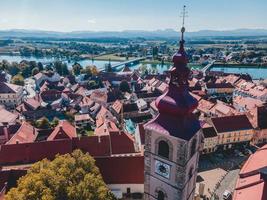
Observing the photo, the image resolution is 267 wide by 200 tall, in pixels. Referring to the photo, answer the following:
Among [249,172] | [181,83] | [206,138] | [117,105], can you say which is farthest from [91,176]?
[117,105]

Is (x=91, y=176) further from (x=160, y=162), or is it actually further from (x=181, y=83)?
(x=181, y=83)

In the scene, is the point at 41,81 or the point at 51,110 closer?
the point at 51,110

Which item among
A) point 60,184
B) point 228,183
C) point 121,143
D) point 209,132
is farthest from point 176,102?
point 209,132

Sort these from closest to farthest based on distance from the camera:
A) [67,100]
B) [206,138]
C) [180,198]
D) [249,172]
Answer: [180,198] < [249,172] < [206,138] < [67,100]

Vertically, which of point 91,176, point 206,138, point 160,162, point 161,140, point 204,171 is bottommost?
point 204,171

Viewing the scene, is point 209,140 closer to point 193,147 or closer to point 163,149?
point 193,147

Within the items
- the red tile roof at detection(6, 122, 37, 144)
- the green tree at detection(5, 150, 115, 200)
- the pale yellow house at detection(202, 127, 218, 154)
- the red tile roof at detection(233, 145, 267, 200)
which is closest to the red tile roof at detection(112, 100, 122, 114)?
the pale yellow house at detection(202, 127, 218, 154)

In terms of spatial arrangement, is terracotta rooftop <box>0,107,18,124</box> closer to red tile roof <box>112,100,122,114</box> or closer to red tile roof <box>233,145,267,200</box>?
red tile roof <box>112,100,122,114</box>

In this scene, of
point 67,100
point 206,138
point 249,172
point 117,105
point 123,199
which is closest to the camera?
point 249,172

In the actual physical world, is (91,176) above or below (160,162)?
below
